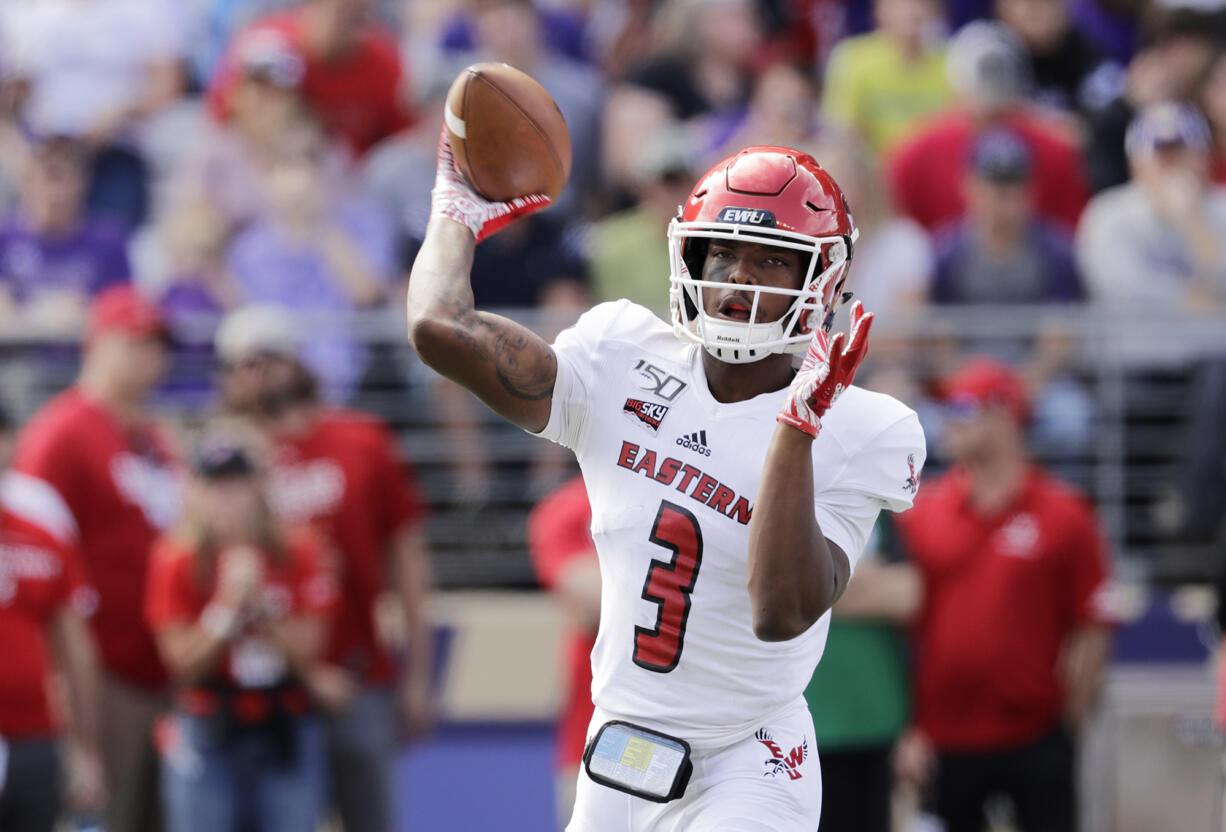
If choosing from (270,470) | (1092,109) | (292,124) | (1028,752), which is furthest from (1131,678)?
(292,124)

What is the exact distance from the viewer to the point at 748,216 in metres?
3.83

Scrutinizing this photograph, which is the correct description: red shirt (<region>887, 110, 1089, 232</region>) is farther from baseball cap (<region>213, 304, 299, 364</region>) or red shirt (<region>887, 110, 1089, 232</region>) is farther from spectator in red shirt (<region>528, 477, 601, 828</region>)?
baseball cap (<region>213, 304, 299, 364</region>)

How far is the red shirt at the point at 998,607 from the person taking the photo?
7.47 m

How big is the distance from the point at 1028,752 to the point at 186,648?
340 centimetres

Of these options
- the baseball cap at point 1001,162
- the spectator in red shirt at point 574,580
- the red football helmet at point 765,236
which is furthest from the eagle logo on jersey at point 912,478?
the baseball cap at point 1001,162

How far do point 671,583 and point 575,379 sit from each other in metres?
0.48

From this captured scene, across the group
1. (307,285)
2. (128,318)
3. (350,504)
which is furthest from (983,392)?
(128,318)

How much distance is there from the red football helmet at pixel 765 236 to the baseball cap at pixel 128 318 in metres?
4.30

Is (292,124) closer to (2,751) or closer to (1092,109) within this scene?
(2,751)

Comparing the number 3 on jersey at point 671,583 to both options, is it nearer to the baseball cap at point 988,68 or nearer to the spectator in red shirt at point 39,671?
the spectator in red shirt at point 39,671

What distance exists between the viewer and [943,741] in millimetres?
7496

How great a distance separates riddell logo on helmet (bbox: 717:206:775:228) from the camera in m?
3.82

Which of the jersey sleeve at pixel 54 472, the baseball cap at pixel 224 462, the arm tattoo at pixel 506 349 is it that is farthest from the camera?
the jersey sleeve at pixel 54 472

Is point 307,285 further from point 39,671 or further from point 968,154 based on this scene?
point 968,154
